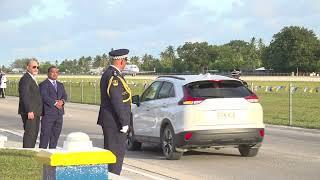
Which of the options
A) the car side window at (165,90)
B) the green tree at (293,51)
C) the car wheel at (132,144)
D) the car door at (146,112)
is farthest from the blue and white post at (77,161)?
the green tree at (293,51)

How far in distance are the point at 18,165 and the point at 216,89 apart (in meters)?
4.02

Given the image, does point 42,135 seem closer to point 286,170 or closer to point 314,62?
point 286,170

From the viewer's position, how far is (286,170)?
1071cm

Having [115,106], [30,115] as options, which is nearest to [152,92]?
[30,115]

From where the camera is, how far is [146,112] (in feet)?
44.0

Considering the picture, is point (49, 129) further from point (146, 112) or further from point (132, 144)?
point (132, 144)

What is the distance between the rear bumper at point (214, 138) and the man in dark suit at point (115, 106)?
156 inches

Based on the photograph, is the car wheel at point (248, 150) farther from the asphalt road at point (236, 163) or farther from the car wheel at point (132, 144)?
the car wheel at point (132, 144)

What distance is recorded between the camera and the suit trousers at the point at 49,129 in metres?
11.3

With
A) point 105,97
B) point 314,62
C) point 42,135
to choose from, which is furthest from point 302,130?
point 314,62

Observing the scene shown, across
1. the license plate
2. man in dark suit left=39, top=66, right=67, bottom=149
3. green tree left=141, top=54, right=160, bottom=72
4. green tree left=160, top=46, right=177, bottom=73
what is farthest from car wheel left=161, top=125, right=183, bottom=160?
green tree left=141, top=54, right=160, bottom=72

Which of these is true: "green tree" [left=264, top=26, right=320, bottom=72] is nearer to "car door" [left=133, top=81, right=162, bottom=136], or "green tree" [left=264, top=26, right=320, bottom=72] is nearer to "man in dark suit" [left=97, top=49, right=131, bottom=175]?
"car door" [left=133, top=81, right=162, bottom=136]

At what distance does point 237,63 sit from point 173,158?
139716mm

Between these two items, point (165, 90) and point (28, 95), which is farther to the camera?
point (165, 90)
